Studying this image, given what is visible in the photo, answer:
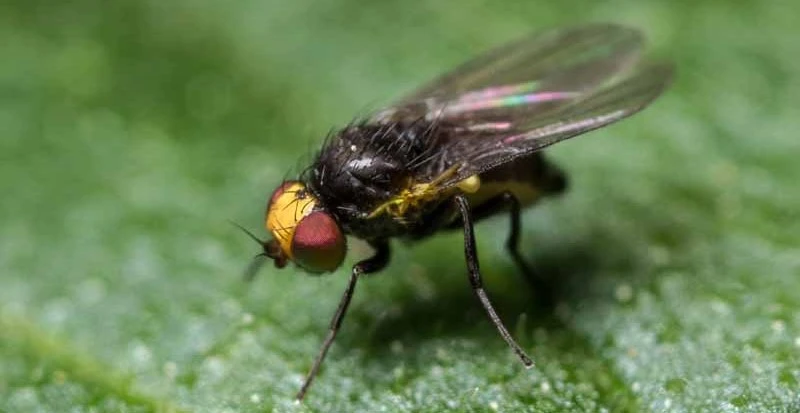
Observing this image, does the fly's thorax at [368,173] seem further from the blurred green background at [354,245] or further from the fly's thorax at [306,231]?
the blurred green background at [354,245]

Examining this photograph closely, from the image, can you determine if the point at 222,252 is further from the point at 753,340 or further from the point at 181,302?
the point at 753,340

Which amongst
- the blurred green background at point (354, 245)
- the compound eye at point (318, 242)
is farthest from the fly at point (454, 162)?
the blurred green background at point (354, 245)

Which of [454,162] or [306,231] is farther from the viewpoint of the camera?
[454,162]

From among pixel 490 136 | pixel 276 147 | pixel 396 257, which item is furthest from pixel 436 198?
pixel 276 147

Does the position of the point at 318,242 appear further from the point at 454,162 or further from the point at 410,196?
the point at 454,162

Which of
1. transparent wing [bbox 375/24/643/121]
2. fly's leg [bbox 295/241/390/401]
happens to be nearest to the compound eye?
fly's leg [bbox 295/241/390/401]

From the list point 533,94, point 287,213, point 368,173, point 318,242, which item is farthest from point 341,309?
point 533,94
